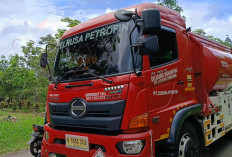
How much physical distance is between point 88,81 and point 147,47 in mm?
932

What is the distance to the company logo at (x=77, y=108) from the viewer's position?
279 centimetres

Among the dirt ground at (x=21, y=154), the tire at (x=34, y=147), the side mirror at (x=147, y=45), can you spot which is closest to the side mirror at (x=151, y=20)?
the side mirror at (x=147, y=45)

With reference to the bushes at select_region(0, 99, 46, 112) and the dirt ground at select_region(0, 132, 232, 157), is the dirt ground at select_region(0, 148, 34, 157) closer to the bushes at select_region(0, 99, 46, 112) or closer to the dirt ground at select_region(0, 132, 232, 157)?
the dirt ground at select_region(0, 132, 232, 157)

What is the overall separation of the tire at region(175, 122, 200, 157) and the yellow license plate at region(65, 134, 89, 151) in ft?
4.13

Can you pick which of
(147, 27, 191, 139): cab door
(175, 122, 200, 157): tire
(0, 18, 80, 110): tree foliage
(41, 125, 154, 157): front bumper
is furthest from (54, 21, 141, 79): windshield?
(0, 18, 80, 110): tree foliage

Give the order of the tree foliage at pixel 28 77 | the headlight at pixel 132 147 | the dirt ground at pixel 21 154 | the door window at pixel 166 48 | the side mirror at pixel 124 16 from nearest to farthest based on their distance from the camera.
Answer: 1. the headlight at pixel 132 147
2. the side mirror at pixel 124 16
3. the door window at pixel 166 48
4. the dirt ground at pixel 21 154
5. the tree foliage at pixel 28 77

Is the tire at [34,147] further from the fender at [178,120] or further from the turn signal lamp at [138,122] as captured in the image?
the fender at [178,120]

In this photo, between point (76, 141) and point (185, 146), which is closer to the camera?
point (76, 141)

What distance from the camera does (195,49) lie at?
153 inches

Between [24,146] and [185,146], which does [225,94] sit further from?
[24,146]

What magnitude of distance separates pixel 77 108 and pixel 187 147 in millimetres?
1746

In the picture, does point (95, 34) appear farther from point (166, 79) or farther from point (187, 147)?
point (187, 147)

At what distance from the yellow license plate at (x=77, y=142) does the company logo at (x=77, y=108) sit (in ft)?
0.97

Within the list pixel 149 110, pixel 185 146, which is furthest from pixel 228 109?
pixel 149 110
